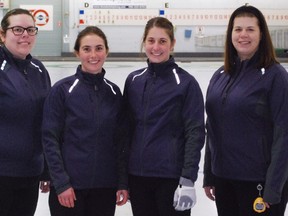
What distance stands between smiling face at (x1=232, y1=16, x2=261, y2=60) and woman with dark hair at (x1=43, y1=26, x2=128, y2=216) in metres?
0.71

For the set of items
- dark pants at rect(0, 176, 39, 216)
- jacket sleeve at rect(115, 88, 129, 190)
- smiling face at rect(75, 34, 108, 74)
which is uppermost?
smiling face at rect(75, 34, 108, 74)

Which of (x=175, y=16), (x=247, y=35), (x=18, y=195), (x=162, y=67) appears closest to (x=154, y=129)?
(x=162, y=67)

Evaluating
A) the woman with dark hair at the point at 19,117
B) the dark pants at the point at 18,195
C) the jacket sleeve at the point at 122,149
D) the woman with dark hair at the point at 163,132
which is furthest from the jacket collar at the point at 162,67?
the dark pants at the point at 18,195

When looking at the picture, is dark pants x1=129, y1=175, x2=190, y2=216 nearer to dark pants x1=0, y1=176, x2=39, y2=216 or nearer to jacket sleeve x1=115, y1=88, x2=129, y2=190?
jacket sleeve x1=115, y1=88, x2=129, y2=190

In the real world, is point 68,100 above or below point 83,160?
above

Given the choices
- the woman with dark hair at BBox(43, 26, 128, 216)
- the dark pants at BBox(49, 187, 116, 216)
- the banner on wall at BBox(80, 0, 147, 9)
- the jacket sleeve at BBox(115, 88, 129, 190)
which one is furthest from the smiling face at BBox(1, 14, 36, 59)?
the banner on wall at BBox(80, 0, 147, 9)

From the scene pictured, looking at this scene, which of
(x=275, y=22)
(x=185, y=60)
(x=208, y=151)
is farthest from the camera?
(x=275, y=22)

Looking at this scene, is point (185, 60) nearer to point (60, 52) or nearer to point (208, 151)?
point (60, 52)

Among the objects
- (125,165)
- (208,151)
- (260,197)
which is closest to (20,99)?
(125,165)

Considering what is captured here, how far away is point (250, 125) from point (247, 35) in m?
0.46

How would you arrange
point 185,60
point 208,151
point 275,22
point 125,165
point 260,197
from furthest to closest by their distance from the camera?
point 275,22 → point 185,60 → point 208,151 → point 125,165 → point 260,197

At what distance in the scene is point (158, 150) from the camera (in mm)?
2271

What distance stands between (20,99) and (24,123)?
131 millimetres

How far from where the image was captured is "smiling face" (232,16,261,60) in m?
Answer: 2.26
